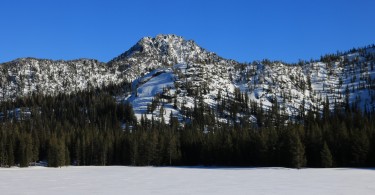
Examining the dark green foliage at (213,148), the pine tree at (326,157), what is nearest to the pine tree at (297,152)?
the dark green foliage at (213,148)

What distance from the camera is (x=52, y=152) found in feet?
404

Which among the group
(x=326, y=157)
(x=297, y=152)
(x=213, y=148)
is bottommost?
(x=326, y=157)

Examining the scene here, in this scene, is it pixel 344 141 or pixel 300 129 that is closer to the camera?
pixel 344 141

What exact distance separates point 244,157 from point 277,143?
14.5 meters

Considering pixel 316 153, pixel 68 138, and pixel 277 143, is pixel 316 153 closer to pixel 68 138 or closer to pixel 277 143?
pixel 277 143

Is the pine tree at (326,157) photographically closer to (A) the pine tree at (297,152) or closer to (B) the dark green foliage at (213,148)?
(B) the dark green foliage at (213,148)

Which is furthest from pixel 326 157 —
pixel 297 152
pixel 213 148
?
pixel 213 148

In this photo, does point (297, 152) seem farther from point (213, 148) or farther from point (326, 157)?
point (213, 148)

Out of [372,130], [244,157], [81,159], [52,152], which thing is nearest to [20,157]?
[52,152]

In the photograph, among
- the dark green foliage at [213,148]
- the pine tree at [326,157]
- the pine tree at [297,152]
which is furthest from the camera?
the dark green foliage at [213,148]

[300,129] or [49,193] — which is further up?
[300,129]

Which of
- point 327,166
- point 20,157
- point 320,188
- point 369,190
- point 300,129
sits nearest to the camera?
point 369,190

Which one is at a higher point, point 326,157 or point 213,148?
point 213,148

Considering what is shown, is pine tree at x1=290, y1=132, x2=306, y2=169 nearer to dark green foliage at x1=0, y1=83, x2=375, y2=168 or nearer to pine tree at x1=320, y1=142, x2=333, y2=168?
dark green foliage at x1=0, y1=83, x2=375, y2=168
